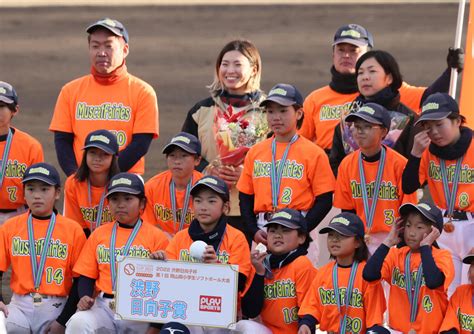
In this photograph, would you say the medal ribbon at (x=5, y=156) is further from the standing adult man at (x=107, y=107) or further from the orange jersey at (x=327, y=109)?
the orange jersey at (x=327, y=109)

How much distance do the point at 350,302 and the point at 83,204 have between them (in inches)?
85.3

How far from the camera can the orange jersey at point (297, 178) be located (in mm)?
9922

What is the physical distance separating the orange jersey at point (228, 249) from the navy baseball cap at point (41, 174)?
986mm

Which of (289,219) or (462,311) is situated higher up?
(289,219)

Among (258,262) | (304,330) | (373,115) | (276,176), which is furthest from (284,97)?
(304,330)

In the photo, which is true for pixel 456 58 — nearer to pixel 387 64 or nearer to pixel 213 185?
pixel 387 64

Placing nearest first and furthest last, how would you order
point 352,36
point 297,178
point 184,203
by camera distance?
point 297,178
point 184,203
point 352,36

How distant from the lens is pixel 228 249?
9609mm

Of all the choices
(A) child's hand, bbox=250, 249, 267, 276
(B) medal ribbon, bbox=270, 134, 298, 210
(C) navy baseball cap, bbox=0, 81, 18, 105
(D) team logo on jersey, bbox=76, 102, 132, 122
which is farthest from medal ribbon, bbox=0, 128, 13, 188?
(A) child's hand, bbox=250, 249, 267, 276

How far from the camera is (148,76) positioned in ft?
68.0

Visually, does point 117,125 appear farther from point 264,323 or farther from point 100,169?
point 264,323

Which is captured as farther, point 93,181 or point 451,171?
point 93,181

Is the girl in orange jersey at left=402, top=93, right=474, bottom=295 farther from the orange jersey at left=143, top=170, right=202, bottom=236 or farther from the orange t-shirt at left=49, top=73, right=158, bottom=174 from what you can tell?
the orange t-shirt at left=49, top=73, right=158, bottom=174

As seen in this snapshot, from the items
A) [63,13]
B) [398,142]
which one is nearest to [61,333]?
[398,142]
